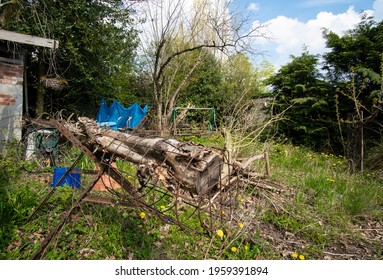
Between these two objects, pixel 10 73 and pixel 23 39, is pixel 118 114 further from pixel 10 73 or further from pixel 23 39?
pixel 23 39

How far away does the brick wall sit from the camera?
17.0ft

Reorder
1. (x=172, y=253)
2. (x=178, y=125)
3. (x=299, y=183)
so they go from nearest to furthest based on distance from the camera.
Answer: (x=172, y=253) → (x=299, y=183) → (x=178, y=125)

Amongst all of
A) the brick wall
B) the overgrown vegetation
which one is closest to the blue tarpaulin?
the overgrown vegetation

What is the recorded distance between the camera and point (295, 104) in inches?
339

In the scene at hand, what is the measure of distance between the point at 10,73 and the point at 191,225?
522cm

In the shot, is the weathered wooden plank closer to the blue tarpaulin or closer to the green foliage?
the blue tarpaulin

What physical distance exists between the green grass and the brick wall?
2.18m

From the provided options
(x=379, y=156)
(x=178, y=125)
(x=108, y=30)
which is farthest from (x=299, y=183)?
(x=178, y=125)

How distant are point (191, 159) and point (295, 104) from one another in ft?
27.1

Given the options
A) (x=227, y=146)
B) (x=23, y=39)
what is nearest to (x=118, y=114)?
(x=23, y=39)

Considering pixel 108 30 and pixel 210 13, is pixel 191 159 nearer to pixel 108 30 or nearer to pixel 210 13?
pixel 108 30

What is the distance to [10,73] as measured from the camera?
208 inches

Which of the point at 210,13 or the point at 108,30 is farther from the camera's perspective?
the point at 210,13

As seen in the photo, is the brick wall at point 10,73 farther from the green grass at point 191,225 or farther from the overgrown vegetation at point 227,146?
the green grass at point 191,225
